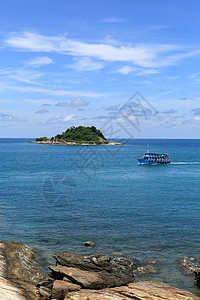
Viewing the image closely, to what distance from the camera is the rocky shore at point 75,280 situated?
62.1 feet

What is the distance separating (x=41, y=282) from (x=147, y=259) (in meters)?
11.3

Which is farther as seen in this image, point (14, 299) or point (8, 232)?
point (8, 232)

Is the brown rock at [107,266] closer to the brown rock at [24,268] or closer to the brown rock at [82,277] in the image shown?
the brown rock at [82,277]

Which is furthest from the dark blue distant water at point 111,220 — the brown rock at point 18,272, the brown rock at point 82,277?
the brown rock at point 82,277

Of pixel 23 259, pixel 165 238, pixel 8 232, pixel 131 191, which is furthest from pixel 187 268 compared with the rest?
pixel 131 191

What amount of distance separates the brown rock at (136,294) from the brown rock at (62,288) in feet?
3.03

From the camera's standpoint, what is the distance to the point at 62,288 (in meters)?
20.1

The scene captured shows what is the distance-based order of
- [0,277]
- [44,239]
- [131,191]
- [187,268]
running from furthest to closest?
[131,191] → [44,239] → [187,268] → [0,277]

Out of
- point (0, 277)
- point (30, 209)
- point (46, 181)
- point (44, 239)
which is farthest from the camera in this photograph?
point (46, 181)

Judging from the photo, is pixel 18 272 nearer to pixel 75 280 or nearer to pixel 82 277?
pixel 75 280

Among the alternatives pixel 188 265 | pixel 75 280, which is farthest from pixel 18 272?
pixel 188 265

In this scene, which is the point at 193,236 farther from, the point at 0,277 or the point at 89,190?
the point at 89,190

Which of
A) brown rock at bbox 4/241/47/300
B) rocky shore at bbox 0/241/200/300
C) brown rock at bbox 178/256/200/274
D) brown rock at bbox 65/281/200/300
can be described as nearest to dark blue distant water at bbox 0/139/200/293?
brown rock at bbox 178/256/200/274

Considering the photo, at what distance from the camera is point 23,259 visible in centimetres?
2727
